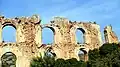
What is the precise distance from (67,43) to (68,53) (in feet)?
3.39

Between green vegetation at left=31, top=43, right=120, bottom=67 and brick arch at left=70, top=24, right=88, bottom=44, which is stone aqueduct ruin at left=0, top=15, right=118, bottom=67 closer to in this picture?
brick arch at left=70, top=24, right=88, bottom=44

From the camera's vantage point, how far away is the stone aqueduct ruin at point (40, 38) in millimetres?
33500

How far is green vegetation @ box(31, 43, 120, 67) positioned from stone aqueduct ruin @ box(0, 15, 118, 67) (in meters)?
3.50

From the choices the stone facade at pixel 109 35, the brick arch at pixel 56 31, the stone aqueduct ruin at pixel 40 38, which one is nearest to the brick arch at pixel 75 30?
the stone aqueduct ruin at pixel 40 38

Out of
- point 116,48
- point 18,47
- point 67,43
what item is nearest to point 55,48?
point 67,43

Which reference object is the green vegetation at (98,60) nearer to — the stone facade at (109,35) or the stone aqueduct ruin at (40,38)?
the stone aqueduct ruin at (40,38)

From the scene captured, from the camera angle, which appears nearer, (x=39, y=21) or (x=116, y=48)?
(x=116, y=48)

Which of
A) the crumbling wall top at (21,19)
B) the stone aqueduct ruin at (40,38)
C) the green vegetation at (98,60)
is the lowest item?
the green vegetation at (98,60)

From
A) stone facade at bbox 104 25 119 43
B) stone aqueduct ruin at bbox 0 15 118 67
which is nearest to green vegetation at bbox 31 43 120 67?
stone aqueduct ruin at bbox 0 15 118 67

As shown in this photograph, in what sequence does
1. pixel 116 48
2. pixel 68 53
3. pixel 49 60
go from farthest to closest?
pixel 68 53, pixel 49 60, pixel 116 48

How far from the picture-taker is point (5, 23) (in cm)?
3391

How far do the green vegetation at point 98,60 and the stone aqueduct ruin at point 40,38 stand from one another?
11.5 feet

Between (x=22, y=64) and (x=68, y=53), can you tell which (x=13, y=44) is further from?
(x=68, y=53)

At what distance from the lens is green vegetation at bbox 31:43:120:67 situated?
2419 centimetres
